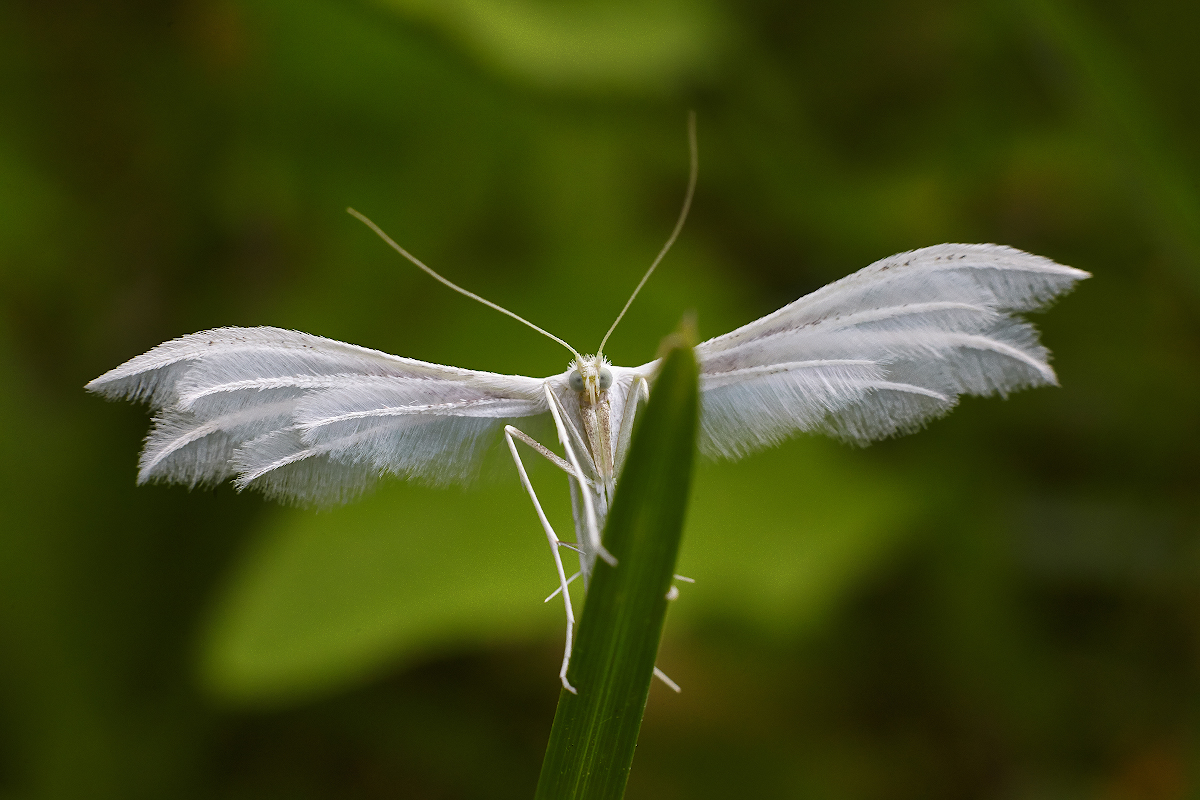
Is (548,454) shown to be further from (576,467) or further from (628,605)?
(628,605)

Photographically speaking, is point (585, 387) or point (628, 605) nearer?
point (628, 605)

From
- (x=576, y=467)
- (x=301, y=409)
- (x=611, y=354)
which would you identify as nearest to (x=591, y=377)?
(x=576, y=467)

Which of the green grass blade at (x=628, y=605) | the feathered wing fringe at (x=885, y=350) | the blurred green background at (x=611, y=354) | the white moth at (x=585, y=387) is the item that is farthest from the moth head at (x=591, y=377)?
the blurred green background at (x=611, y=354)

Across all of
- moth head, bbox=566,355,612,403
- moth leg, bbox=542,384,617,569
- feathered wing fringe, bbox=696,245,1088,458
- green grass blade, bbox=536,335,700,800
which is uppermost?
feathered wing fringe, bbox=696,245,1088,458

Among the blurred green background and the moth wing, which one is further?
the blurred green background

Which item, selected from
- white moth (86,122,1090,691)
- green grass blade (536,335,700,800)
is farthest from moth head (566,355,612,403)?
green grass blade (536,335,700,800)

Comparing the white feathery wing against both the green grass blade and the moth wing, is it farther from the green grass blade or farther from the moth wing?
the green grass blade
